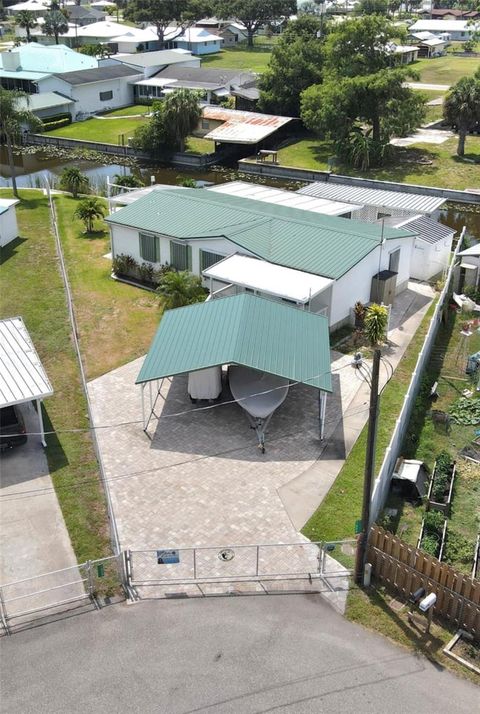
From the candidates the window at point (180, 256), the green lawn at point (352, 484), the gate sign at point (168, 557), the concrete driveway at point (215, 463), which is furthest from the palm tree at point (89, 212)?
the gate sign at point (168, 557)

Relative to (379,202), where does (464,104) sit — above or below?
above

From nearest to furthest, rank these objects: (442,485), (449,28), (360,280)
→ (442,485), (360,280), (449,28)

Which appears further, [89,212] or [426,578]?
[89,212]

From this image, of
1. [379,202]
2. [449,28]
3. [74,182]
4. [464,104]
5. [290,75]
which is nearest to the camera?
[379,202]

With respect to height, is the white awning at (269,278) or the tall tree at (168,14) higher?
the tall tree at (168,14)

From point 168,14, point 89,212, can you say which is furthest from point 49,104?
Result: point 168,14

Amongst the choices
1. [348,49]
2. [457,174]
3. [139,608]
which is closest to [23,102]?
[348,49]

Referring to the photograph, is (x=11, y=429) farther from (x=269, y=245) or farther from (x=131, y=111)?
(x=131, y=111)

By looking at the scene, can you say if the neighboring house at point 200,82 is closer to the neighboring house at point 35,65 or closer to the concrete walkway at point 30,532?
the neighboring house at point 35,65
